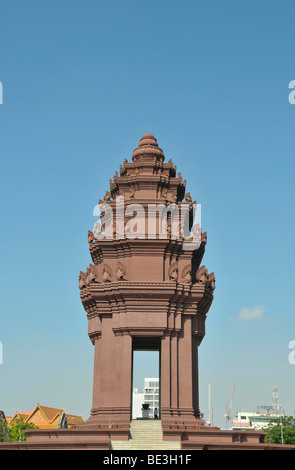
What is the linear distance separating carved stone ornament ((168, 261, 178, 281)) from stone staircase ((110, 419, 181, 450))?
814cm

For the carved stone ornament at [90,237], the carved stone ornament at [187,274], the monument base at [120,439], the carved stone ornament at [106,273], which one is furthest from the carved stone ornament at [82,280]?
the monument base at [120,439]

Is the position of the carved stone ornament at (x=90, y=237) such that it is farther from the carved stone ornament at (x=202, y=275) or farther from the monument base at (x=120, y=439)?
the monument base at (x=120, y=439)

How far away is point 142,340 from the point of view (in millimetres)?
36406

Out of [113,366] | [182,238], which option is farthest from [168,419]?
[182,238]

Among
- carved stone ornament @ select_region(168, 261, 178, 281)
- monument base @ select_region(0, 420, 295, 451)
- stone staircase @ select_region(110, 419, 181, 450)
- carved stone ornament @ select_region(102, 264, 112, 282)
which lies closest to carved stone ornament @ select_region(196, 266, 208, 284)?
carved stone ornament @ select_region(168, 261, 178, 281)

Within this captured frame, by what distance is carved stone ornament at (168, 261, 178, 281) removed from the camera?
108ft

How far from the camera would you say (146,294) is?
31891 millimetres

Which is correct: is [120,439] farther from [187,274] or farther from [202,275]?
[202,275]

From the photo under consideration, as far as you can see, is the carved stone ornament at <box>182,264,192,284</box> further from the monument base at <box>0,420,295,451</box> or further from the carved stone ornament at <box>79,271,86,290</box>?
the monument base at <box>0,420,295,451</box>

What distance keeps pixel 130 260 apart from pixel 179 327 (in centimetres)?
504

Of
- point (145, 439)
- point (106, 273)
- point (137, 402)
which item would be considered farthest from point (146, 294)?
point (137, 402)

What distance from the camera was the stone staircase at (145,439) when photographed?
2792 cm

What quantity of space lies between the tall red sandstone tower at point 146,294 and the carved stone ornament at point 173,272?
0.06m
